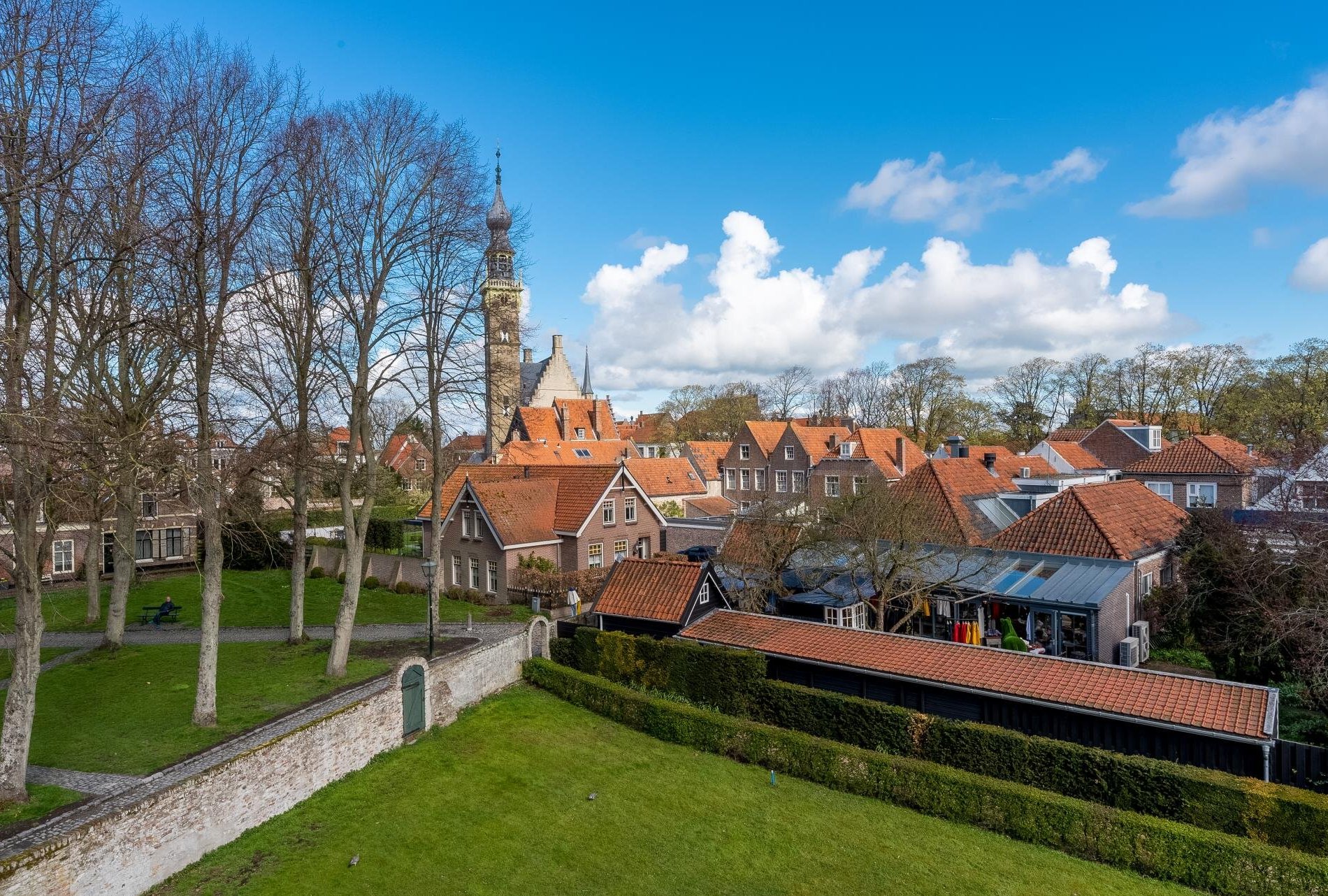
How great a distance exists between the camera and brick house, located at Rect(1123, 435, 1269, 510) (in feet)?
128

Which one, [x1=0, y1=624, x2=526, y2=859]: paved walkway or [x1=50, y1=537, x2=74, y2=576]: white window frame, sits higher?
[x1=50, y1=537, x2=74, y2=576]: white window frame

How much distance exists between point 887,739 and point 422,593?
A: 67.9ft

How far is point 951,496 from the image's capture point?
28.1m

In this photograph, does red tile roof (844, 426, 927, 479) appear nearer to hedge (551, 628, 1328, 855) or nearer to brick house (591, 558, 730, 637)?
brick house (591, 558, 730, 637)

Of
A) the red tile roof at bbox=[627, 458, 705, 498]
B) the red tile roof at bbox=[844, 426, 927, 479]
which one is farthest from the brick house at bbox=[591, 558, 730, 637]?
the red tile roof at bbox=[844, 426, 927, 479]

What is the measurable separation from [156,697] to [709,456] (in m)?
44.5

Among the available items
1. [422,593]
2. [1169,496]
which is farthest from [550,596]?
[1169,496]

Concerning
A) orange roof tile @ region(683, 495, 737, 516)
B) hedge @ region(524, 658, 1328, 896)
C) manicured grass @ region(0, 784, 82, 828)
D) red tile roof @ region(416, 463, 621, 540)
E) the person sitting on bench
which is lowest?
hedge @ region(524, 658, 1328, 896)

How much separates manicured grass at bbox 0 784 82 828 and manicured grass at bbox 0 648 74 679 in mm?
8951

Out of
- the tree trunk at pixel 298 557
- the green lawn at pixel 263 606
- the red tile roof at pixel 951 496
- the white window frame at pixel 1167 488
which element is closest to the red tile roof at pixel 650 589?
the green lawn at pixel 263 606

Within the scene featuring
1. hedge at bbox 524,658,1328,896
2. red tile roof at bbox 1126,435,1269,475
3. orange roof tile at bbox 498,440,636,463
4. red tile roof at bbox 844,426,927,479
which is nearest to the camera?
hedge at bbox 524,658,1328,896

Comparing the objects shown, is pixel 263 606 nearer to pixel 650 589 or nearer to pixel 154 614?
pixel 154 614

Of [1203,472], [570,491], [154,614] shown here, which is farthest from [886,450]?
[154,614]

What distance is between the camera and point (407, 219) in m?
19.1
